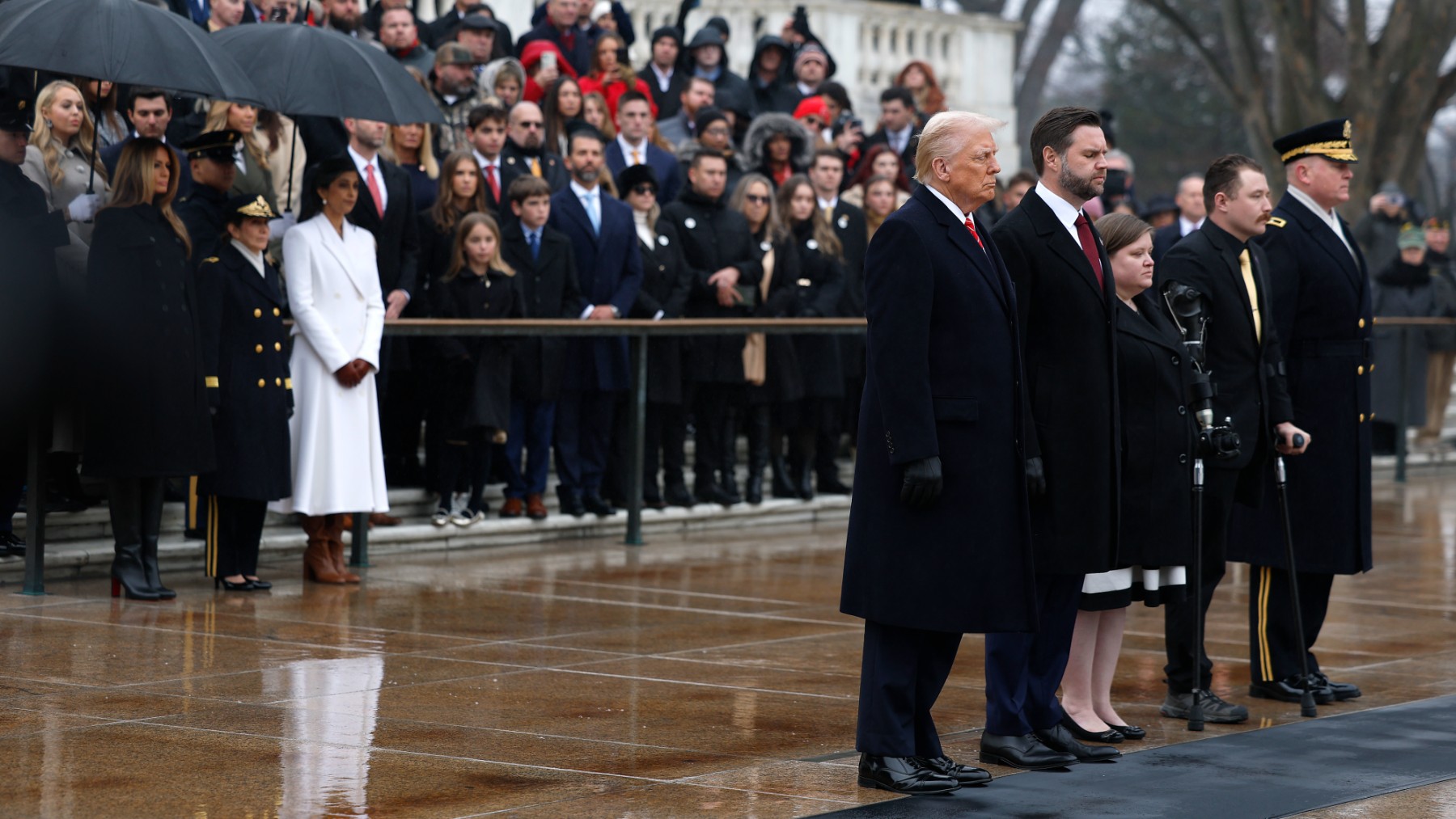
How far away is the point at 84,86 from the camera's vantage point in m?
11.0

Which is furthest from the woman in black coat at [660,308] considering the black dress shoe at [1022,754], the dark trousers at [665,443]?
the black dress shoe at [1022,754]

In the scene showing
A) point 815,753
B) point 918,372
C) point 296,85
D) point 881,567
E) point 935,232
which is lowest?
point 815,753

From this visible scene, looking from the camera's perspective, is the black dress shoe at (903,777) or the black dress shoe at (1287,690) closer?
the black dress shoe at (903,777)

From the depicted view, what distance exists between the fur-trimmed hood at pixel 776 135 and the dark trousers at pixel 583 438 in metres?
2.61

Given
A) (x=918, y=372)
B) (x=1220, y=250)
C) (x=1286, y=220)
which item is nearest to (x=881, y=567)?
(x=918, y=372)

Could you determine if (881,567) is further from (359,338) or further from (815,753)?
(359,338)

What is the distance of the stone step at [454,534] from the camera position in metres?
10.1

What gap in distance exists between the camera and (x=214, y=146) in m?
9.87

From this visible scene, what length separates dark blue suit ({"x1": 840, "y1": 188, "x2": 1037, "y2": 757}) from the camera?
20.0 feet

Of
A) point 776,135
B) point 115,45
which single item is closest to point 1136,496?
point 115,45

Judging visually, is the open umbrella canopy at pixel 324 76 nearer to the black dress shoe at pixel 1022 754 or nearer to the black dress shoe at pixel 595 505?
the black dress shoe at pixel 595 505

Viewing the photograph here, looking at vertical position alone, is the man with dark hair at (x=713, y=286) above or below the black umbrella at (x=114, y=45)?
Answer: below

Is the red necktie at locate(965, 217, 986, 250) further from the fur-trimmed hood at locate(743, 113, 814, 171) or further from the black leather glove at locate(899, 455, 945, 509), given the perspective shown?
the fur-trimmed hood at locate(743, 113, 814, 171)

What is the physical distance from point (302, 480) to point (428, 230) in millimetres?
1988
